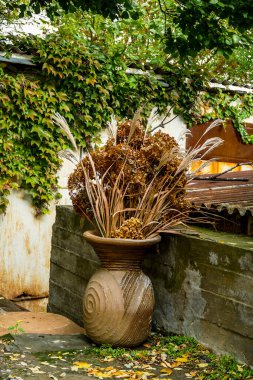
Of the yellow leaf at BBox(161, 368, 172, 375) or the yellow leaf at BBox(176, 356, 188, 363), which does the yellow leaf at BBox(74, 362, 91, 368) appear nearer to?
the yellow leaf at BBox(161, 368, 172, 375)

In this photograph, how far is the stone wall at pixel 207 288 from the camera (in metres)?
4.02

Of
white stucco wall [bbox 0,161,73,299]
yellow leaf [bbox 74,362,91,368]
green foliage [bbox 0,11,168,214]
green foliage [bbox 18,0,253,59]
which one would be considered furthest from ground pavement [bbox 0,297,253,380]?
green foliage [bbox 0,11,168,214]

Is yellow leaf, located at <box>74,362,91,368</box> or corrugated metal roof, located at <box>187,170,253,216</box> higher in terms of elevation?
corrugated metal roof, located at <box>187,170,253,216</box>

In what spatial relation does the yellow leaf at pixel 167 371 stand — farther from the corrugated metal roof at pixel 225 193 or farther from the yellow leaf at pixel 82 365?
the corrugated metal roof at pixel 225 193

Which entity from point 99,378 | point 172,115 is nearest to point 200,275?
point 99,378

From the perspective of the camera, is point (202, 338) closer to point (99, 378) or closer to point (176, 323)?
point (176, 323)

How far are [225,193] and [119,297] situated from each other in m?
1.80

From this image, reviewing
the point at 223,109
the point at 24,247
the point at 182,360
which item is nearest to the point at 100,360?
the point at 182,360

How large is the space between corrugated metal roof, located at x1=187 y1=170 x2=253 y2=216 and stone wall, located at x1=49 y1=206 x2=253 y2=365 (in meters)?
0.27

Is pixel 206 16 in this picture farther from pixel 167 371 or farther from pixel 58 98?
pixel 58 98

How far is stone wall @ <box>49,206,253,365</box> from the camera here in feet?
13.2

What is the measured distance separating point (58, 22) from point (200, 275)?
27.1 ft

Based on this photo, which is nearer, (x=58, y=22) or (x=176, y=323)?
(x=176, y=323)

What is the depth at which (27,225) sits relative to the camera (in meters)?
8.73
